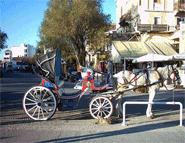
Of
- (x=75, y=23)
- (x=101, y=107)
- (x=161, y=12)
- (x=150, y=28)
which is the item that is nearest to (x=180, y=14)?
(x=161, y=12)

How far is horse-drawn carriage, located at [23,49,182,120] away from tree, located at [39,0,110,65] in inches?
689

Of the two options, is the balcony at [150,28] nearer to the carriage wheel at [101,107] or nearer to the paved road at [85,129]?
the paved road at [85,129]

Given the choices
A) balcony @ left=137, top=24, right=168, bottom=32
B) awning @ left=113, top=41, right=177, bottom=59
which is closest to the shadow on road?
awning @ left=113, top=41, right=177, bottom=59

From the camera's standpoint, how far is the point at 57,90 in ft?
24.5

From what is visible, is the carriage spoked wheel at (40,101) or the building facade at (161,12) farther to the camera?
the building facade at (161,12)

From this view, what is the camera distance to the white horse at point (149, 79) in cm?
766

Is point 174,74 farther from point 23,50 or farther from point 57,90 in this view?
point 23,50

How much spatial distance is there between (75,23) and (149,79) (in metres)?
18.1

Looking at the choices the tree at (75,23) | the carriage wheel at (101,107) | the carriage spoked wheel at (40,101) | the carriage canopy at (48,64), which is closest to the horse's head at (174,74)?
the carriage wheel at (101,107)

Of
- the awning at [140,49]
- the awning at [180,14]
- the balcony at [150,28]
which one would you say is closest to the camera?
the awning at [140,49]

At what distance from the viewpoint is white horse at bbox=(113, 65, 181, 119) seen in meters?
7.66

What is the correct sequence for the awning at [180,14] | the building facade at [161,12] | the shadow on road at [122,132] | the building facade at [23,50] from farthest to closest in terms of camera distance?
1. the building facade at [23,50]
2. the building facade at [161,12]
3. the awning at [180,14]
4. the shadow on road at [122,132]

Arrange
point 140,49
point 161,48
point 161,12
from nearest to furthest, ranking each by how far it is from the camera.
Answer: point 140,49
point 161,48
point 161,12

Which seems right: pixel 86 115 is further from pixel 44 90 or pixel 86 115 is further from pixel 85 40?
pixel 85 40
